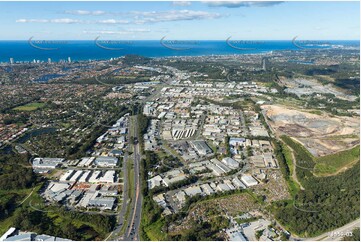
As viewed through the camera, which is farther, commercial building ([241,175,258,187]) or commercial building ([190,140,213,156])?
commercial building ([190,140,213,156])

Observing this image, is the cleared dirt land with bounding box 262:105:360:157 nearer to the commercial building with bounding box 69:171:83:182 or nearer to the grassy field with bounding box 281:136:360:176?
the grassy field with bounding box 281:136:360:176

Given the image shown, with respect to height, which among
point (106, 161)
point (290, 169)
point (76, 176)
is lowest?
point (290, 169)

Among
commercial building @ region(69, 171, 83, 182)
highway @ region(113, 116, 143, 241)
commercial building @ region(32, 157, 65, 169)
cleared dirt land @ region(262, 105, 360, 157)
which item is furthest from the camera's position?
cleared dirt land @ region(262, 105, 360, 157)

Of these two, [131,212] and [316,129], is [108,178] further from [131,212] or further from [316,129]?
[316,129]

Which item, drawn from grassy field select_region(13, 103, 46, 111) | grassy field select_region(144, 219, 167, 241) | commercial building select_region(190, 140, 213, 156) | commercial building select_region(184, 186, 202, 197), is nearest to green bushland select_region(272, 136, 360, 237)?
commercial building select_region(184, 186, 202, 197)

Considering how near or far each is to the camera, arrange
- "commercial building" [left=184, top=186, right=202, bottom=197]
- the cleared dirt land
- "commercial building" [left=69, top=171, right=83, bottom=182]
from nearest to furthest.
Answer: "commercial building" [left=184, top=186, right=202, bottom=197] < "commercial building" [left=69, top=171, right=83, bottom=182] < the cleared dirt land

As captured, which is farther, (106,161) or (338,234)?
(106,161)

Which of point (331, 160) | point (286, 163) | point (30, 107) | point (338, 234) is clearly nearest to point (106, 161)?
point (286, 163)
